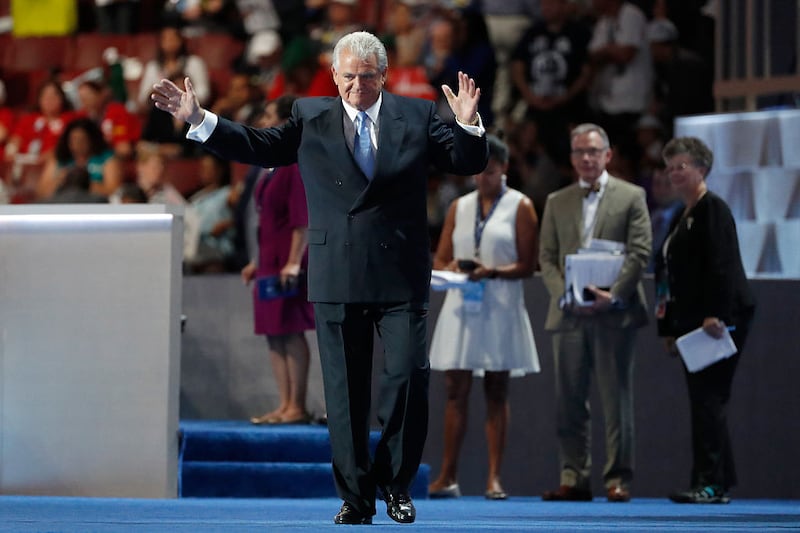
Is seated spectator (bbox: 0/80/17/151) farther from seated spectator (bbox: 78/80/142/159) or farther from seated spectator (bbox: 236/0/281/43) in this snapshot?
seated spectator (bbox: 236/0/281/43)

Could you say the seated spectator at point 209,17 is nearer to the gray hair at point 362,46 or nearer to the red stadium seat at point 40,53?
the red stadium seat at point 40,53

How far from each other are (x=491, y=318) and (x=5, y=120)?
6981 mm

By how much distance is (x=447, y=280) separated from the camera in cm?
694

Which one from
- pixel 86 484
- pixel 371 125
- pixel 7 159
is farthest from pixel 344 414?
pixel 7 159

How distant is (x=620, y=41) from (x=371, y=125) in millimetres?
5428

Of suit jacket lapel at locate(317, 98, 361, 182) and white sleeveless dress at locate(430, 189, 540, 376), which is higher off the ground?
suit jacket lapel at locate(317, 98, 361, 182)

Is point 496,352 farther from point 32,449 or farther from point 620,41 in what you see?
point 620,41

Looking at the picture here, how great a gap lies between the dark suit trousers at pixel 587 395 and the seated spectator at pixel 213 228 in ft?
10.6

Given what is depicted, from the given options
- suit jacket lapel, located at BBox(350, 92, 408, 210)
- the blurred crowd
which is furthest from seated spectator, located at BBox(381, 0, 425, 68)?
suit jacket lapel, located at BBox(350, 92, 408, 210)

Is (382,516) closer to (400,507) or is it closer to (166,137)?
(400,507)

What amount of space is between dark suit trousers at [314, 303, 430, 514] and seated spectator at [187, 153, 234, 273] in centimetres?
488

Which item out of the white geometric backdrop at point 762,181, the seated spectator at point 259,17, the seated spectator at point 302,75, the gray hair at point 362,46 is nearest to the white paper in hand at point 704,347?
the white geometric backdrop at point 762,181

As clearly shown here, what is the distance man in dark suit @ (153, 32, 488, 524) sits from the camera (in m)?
4.88

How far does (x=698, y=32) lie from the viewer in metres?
10.1
